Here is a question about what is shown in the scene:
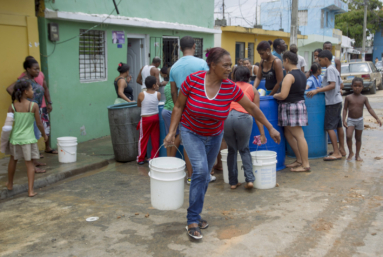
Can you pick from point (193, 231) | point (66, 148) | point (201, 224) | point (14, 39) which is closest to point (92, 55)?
point (14, 39)

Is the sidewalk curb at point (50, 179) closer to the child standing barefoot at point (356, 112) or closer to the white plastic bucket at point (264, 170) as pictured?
the white plastic bucket at point (264, 170)

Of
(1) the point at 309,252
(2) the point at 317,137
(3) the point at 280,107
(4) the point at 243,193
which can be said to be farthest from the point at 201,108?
(2) the point at 317,137

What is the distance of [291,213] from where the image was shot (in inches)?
177

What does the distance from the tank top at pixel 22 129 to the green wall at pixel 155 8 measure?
3.35 meters

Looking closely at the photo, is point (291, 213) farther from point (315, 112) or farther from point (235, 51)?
point (235, 51)

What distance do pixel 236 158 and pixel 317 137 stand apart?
2.35m

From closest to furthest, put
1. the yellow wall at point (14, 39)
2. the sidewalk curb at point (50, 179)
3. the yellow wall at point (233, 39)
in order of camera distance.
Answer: the sidewalk curb at point (50, 179), the yellow wall at point (14, 39), the yellow wall at point (233, 39)

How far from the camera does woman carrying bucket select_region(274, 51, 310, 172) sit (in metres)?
6.09

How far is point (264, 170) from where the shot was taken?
534 centimetres

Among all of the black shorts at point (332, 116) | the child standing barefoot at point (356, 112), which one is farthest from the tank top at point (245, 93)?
the child standing barefoot at point (356, 112)

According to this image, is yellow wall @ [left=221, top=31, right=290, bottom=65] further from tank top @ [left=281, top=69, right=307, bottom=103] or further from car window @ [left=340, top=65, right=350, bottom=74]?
tank top @ [left=281, top=69, right=307, bottom=103]

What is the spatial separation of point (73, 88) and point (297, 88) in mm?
4901

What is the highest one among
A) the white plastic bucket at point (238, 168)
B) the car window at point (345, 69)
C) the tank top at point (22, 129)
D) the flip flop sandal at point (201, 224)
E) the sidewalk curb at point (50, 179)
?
the car window at point (345, 69)

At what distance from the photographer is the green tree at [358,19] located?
47.1 metres
